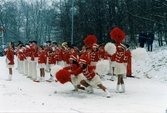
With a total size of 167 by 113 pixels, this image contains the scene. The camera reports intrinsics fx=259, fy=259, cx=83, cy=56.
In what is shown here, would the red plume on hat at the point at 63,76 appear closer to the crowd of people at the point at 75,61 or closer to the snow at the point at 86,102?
the crowd of people at the point at 75,61

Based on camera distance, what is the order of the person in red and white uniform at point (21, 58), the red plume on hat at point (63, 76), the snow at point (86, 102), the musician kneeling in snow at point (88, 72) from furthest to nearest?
the person in red and white uniform at point (21, 58)
the musician kneeling in snow at point (88, 72)
the red plume on hat at point (63, 76)
the snow at point (86, 102)

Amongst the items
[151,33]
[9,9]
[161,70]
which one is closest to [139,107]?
[161,70]

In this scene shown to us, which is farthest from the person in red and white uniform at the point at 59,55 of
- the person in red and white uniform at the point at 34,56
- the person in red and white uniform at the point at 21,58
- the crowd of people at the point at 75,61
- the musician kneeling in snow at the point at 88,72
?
the musician kneeling in snow at the point at 88,72

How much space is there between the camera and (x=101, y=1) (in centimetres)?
2875

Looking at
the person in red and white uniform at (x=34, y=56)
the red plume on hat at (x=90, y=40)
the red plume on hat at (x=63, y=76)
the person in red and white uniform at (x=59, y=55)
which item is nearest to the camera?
the red plume on hat at (x=63, y=76)

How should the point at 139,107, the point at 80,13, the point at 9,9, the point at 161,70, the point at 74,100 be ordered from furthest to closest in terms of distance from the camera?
the point at 9,9
the point at 80,13
the point at 161,70
the point at 74,100
the point at 139,107

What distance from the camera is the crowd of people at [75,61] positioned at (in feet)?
31.3

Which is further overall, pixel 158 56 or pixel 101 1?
pixel 101 1

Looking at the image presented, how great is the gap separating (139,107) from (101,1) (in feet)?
73.2

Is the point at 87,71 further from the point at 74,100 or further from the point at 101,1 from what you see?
the point at 101,1

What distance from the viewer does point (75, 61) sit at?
9.75 meters

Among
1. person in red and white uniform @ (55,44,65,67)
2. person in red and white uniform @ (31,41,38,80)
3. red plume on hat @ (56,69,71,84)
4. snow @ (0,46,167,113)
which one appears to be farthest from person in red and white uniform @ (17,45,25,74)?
red plume on hat @ (56,69,71,84)

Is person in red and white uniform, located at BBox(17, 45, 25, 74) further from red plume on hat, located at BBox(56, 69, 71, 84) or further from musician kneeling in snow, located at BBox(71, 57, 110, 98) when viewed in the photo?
red plume on hat, located at BBox(56, 69, 71, 84)

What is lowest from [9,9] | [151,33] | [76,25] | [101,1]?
[151,33]
